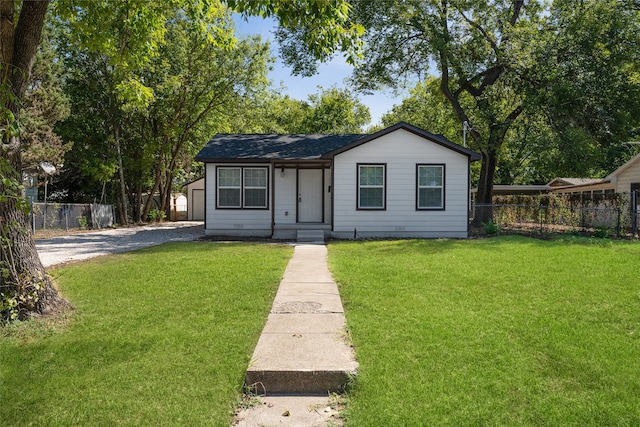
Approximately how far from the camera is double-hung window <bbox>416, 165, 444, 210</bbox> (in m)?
14.5

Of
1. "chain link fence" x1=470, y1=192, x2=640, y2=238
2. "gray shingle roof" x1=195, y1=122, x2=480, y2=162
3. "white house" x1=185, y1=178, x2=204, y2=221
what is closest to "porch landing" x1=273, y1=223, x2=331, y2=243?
"gray shingle roof" x1=195, y1=122, x2=480, y2=162

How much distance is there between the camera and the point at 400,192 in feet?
47.4

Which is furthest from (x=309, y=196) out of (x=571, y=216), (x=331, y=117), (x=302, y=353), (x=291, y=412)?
Result: (x=331, y=117)

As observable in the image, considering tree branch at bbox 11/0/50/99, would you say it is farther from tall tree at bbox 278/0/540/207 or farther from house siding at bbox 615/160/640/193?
house siding at bbox 615/160/640/193

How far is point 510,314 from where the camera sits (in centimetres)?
517

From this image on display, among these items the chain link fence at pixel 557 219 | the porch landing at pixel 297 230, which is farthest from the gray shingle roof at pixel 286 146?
the chain link fence at pixel 557 219

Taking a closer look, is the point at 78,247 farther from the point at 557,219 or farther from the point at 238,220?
the point at 557,219

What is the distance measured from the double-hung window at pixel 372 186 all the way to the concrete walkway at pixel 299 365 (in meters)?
8.92

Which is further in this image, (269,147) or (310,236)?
(269,147)

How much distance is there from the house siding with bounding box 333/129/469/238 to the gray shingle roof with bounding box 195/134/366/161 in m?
1.26

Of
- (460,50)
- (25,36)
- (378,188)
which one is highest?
(460,50)

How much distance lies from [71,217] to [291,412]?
17.7m

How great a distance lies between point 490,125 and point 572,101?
332 cm

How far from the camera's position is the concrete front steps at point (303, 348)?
3.54 metres
